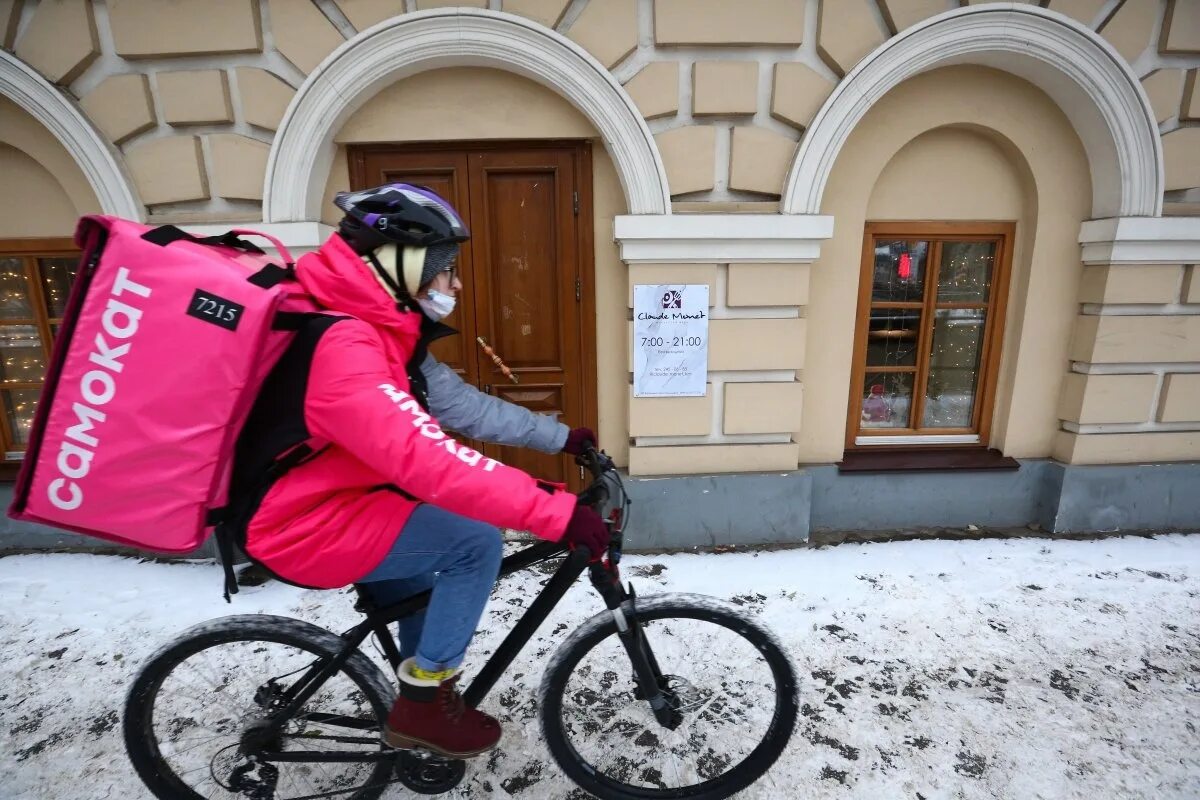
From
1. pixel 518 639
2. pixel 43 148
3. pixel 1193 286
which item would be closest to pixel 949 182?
pixel 1193 286

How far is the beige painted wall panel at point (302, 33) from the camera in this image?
125 inches

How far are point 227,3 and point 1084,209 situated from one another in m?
5.47

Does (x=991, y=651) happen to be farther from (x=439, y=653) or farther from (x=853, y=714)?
(x=439, y=653)

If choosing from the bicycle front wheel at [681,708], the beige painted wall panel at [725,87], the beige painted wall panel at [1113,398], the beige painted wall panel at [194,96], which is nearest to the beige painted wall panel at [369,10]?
the beige painted wall panel at [194,96]

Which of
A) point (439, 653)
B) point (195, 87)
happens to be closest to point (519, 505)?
point (439, 653)

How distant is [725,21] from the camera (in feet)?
10.7

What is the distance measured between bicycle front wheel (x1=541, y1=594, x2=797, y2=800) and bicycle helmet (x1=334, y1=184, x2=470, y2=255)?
130 centimetres

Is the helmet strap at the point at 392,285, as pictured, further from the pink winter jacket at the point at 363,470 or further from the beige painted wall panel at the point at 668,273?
the beige painted wall panel at the point at 668,273

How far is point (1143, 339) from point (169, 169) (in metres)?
6.26

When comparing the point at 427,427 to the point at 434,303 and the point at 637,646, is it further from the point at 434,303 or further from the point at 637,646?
the point at 637,646

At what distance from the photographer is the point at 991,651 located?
2.79 metres

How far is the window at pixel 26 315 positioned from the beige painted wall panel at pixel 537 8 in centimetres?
327

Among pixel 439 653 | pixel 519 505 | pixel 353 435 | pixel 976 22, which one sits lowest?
pixel 439 653

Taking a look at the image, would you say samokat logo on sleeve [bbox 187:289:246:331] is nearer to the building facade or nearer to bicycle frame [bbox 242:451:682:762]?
bicycle frame [bbox 242:451:682:762]
